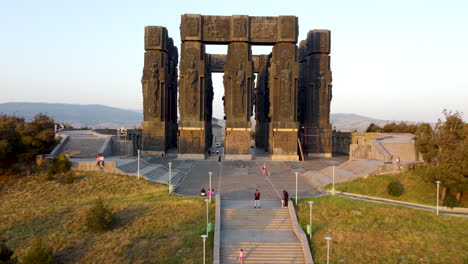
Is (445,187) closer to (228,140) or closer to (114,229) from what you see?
(114,229)

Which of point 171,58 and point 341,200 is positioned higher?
point 171,58

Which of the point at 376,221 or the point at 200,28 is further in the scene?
the point at 200,28

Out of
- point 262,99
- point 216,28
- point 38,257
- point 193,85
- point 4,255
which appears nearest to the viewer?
point 4,255

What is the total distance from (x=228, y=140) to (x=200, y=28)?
13.7 meters

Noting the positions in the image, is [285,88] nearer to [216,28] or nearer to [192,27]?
[216,28]

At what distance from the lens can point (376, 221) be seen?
58.3 ft

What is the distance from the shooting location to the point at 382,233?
54.2ft

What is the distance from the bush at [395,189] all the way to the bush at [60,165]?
2358 cm

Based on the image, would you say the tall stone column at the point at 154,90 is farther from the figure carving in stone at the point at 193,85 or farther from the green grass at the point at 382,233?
the green grass at the point at 382,233

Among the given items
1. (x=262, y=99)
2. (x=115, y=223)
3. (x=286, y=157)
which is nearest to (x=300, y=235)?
(x=115, y=223)

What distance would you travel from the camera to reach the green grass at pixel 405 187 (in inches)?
837

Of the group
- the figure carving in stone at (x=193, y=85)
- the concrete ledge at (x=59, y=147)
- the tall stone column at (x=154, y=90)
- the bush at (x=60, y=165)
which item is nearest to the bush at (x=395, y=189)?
the figure carving in stone at (x=193, y=85)

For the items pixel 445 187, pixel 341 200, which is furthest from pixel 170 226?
pixel 445 187

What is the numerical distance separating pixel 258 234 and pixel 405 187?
481 inches
